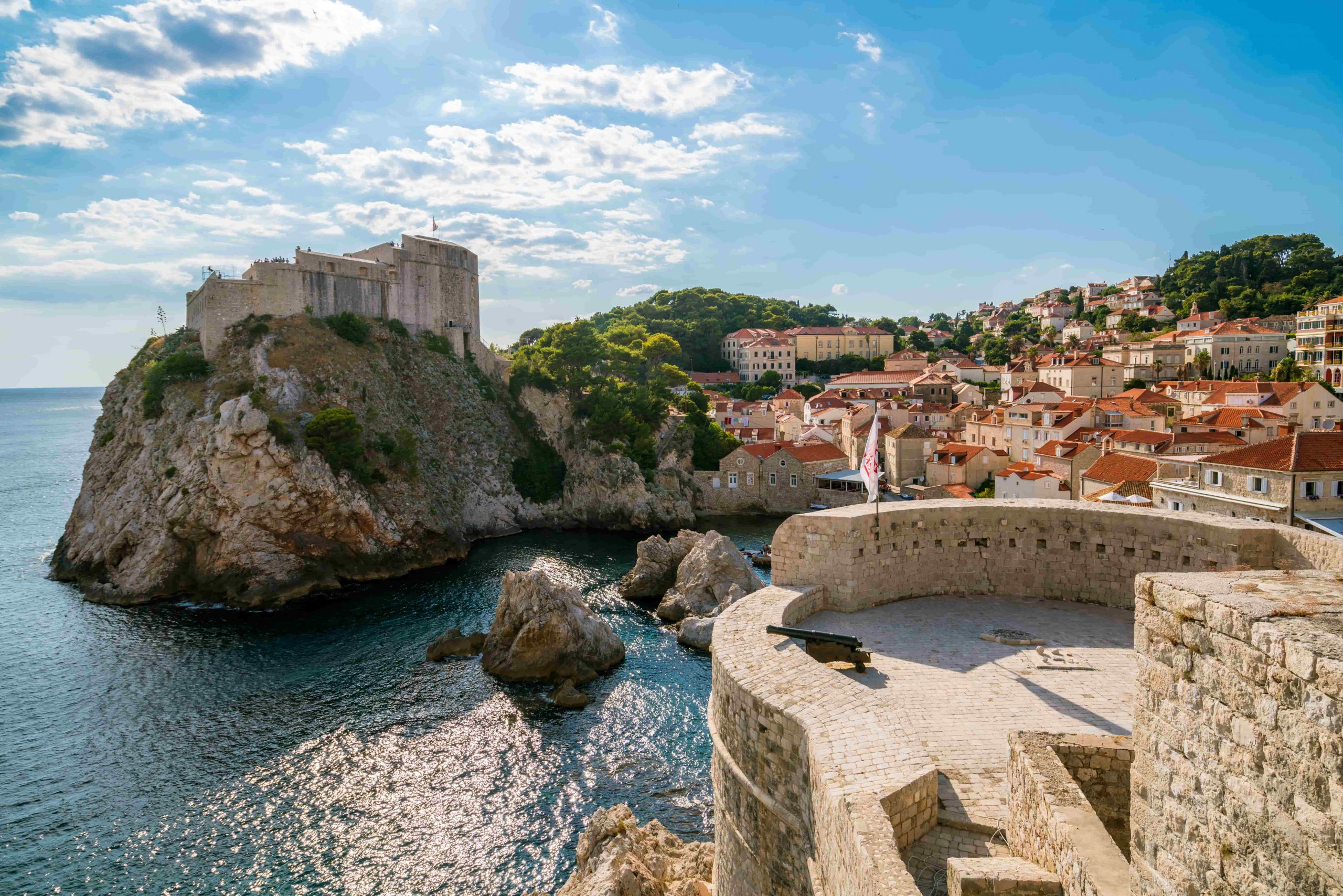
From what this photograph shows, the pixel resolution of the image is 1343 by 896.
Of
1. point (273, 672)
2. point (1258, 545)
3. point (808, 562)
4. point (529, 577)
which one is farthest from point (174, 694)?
point (1258, 545)

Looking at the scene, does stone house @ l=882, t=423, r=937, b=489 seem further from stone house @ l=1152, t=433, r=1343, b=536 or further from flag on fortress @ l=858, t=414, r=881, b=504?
flag on fortress @ l=858, t=414, r=881, b=504

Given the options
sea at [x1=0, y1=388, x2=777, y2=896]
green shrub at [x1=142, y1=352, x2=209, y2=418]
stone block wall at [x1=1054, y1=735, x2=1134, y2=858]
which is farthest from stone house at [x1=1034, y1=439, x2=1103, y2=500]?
green shrub at [x1=142, y1=352, x2=209, y2=418]

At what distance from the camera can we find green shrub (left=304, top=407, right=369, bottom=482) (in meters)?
35.7

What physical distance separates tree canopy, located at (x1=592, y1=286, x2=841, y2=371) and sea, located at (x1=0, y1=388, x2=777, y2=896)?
186 ft

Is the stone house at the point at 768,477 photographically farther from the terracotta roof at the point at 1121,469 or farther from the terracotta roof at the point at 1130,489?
the terracotta roof at the point at 1130,489

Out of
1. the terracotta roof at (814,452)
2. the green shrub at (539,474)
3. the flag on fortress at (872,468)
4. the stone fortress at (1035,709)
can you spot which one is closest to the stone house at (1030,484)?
the terracotta roof at (814,452)

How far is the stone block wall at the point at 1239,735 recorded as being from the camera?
2.47 metres

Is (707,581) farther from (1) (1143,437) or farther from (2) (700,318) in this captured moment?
(2) (700,318)

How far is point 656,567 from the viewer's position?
1216 inches

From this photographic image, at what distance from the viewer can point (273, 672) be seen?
23.3 meters

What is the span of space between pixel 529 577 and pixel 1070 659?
17827 mm

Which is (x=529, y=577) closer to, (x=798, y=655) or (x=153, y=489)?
(x=798, y=655)

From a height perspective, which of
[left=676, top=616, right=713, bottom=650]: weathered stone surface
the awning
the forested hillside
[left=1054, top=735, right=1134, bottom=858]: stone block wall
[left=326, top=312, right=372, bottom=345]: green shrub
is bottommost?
[left=676, top=616, right=713, bottom=650]: weathered stone surface

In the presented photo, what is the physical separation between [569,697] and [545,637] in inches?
95.0
